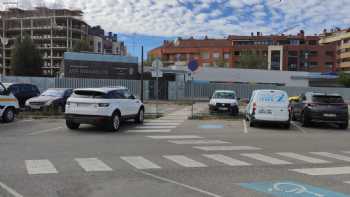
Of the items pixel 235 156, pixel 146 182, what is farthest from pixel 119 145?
pixel 146 182

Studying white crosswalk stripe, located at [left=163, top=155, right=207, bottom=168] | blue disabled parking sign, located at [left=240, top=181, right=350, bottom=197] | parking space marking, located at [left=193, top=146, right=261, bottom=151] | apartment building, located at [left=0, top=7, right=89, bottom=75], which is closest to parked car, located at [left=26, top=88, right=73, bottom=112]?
parking space marking, located at [left=193, top=146, right=261, bottom=151]

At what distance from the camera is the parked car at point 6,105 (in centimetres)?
1606

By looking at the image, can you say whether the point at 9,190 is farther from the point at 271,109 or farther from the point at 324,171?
the point at 271,109

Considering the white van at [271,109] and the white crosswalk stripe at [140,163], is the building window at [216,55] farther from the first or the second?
the white crosswalk stripe at [140,163]

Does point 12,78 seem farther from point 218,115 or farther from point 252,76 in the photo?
point 252,76

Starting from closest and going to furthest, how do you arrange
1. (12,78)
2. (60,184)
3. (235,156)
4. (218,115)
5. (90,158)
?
1. (60,184)
2. (90,158)
3. (235,156)
4. (218,115)
5. (12,78)

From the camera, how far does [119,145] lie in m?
11.0

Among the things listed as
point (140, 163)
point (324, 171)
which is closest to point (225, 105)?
point (324, 171)

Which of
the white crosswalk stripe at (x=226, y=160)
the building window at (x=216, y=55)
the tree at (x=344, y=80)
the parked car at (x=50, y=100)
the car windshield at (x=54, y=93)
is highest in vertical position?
the building window at (x=216, y=55)

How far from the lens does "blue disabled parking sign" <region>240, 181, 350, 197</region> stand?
Answer: 616 centimetres

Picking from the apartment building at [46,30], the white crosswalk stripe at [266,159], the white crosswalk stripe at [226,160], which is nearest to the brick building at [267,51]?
the apartment building at [46,30]

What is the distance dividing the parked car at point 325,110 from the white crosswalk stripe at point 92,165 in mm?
12067

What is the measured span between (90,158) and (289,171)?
4.56 meters

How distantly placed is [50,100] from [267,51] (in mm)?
91933
